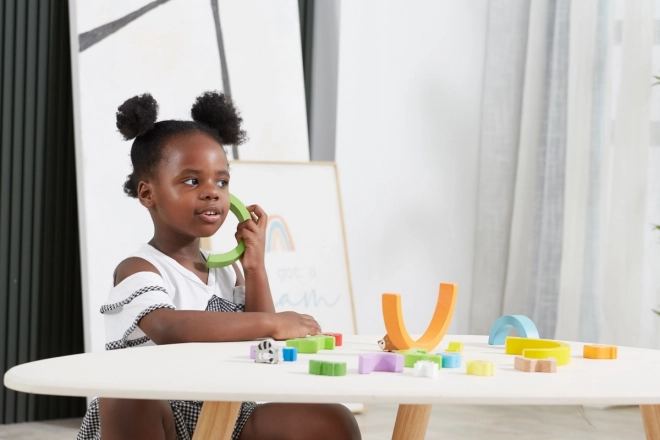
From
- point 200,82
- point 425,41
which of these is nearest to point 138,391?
point 200,82

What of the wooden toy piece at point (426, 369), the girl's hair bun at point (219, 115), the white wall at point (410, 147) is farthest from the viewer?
the white wall at point (410, 147)

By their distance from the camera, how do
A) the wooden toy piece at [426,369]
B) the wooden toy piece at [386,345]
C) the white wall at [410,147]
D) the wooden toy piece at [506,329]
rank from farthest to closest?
1. the white wall at [410,147]
2. the wooden toy piece at [506,329]
3. the wooden toy piece at [386,345]
4. the wooden toy piece at [426,369]

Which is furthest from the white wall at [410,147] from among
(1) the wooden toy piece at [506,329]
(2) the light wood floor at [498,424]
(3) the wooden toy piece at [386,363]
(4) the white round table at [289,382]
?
(3) the wooden toy piece at [386,363]

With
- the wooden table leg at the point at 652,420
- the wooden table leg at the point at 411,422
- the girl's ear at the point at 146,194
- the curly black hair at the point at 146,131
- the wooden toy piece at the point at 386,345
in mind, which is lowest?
the wooden table leg at the point at 411,422

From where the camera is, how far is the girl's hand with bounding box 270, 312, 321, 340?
3.90ft

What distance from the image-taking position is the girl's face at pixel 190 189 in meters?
1.33

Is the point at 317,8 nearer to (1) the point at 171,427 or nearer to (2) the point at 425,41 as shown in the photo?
(2) the point at 425,41

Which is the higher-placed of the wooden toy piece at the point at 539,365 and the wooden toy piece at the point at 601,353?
the wooden toy piece at the point at 539,365

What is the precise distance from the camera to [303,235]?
270 centimetres

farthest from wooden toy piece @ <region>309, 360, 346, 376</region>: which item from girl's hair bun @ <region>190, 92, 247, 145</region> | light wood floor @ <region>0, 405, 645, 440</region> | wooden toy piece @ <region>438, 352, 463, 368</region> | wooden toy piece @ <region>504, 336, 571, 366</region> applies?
light wood floor @ <region>0, 405, 645, 440</region>

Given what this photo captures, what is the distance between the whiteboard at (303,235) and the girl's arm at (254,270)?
1135 millimetres

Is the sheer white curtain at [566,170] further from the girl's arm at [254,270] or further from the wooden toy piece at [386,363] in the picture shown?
the wooden toy piece at [386,363]

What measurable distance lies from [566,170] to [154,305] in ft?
6.68

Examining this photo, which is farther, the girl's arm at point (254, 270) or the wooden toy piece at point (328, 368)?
the girl's arm at point (254, 270)
